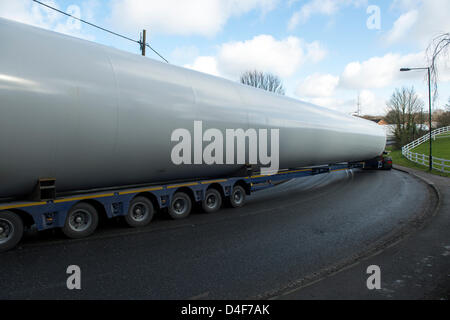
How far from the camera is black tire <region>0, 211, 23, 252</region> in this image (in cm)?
554

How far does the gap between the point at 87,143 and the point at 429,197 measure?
11886 mm

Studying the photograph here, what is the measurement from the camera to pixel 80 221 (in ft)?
21.4

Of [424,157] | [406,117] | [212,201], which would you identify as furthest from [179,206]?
[406,117]

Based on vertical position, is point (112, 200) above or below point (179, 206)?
above

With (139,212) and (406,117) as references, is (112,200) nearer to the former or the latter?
(139,212)

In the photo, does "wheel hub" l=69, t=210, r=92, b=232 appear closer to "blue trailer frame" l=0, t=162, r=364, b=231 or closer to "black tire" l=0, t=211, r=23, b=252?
"blue trailer frame" l=0, t=162, r=364, b=231

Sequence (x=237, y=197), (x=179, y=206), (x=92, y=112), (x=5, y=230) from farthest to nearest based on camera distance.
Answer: (x=237, y=197)
(x=179, y=206)
(x=92, y=112)
(x=5, y=230)

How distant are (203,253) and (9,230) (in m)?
3.54

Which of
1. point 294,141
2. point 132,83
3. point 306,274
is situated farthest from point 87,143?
point 294,141

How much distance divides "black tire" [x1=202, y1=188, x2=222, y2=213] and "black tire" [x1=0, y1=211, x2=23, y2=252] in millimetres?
4526

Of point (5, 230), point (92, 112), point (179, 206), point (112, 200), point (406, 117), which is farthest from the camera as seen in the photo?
point (406, 117)

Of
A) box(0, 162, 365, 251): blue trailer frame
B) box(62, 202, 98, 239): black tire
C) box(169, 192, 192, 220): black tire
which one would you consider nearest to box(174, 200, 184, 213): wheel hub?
box(169, 192, 192, 220): black tire

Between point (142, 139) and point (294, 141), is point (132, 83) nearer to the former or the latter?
point (142, 139)

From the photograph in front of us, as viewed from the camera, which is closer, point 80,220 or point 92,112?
point 92,112
